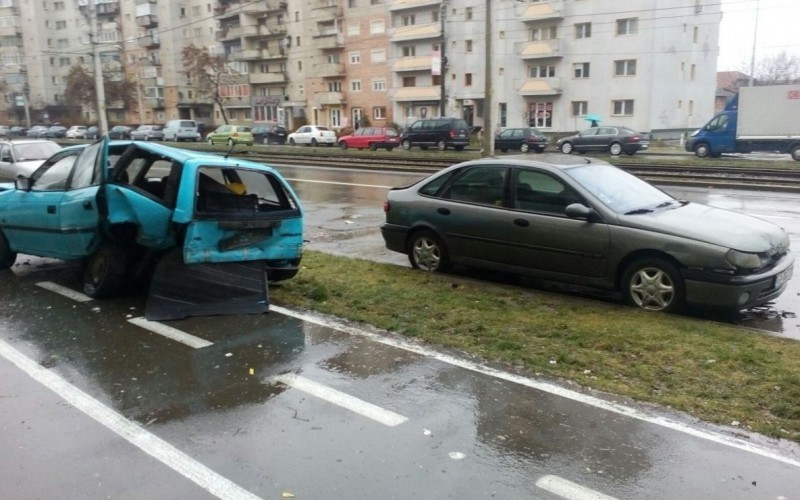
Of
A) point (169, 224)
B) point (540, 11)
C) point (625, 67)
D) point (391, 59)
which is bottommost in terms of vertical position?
point (169, 224)

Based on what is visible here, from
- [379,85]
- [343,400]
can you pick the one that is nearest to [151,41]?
[379,85]

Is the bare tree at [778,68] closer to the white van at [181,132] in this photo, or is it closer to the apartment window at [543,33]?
the apartment window at [543,33]

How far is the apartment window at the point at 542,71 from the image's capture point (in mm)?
49656

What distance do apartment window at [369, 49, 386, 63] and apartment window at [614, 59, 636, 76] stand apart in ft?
76.0

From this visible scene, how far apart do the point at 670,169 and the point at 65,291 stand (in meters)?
20.0

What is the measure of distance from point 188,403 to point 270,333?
156cm

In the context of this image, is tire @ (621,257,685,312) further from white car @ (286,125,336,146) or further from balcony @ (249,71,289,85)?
balcony @ (249,71,289,85)

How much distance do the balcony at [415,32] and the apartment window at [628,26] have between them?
15315 mm

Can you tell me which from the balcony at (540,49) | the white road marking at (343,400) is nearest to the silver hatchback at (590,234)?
the white road marking at (343,400)

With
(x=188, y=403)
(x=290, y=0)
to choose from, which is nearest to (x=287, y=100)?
(x=290, y=0)

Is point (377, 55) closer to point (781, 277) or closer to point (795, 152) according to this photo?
point (795, 152)

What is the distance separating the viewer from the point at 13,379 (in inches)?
201

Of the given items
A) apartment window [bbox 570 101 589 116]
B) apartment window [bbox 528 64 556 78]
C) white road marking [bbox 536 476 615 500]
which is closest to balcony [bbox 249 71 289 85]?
apartment window [bbox 528 64 556 78]

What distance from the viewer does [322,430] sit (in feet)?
13.8
